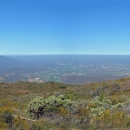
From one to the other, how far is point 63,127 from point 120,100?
6093 mm

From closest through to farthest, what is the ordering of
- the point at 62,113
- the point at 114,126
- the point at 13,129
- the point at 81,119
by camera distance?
the point at 13,129
the point at 114,126
the point at 81,119
the point at 62,113

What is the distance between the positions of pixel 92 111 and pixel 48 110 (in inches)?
81.6

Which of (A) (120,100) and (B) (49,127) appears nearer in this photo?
(B) (49,127)

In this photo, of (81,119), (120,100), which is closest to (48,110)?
(81,119)

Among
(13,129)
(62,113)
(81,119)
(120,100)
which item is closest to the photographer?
(13,129)

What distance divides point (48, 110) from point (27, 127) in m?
2.65

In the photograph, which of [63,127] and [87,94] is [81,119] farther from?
[87,94]

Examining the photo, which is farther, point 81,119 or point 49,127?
point 81,119

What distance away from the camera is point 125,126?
7520 mm

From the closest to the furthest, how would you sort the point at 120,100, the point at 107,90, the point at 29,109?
the point at 29,109, the point at 120,100, the point at 107,90

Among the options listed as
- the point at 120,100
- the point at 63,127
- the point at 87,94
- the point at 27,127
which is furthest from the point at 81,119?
the point at 87,94

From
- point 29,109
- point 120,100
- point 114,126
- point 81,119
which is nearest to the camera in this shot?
point 114,126

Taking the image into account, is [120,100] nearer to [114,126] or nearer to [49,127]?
[114,126]

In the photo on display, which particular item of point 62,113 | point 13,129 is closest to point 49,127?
point 13,129
